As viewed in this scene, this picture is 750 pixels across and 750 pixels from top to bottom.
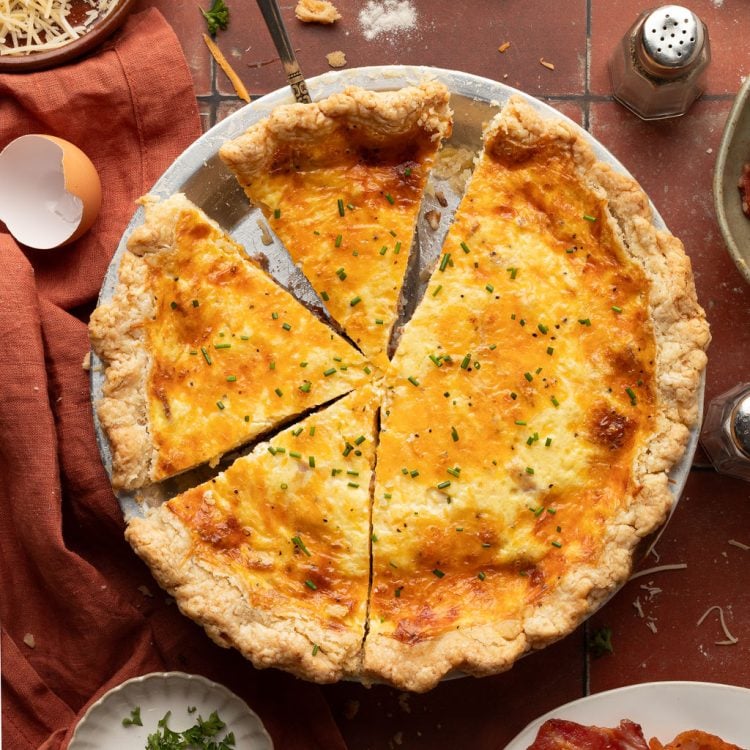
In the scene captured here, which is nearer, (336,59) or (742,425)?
(742,425)

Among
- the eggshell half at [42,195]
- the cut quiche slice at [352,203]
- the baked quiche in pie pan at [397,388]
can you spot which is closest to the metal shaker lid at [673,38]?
the baked quiche in pie pan at [397,388]

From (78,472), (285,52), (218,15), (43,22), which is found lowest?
(78,472)

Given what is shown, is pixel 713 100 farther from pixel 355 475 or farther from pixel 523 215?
pixel 355 475

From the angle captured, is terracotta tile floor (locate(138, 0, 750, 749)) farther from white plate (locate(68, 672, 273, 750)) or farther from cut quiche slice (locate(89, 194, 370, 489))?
→ cut quiche slice (locate(89, 194, 370, 489))

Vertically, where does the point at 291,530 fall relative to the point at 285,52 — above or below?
below

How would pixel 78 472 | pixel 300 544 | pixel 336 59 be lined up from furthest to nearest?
pixel 336 59, pixel 78 472, pixel 300 544

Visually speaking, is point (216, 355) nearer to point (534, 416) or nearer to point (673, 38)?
point (534, 416)

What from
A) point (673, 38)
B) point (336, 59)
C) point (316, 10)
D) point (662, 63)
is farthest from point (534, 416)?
point (316, 10)
